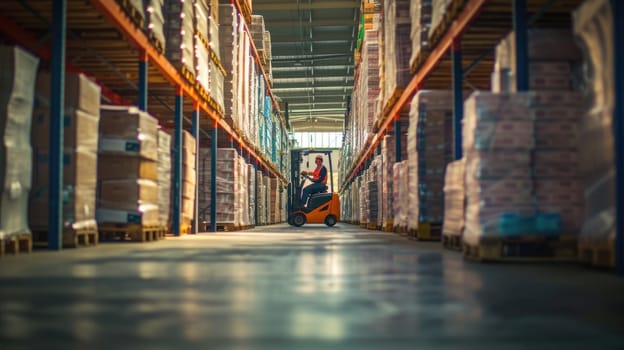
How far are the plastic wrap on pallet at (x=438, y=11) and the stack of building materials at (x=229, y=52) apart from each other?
21.5ft

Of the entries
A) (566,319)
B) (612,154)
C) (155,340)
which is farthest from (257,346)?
(612,154)

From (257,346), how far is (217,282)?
1838mm

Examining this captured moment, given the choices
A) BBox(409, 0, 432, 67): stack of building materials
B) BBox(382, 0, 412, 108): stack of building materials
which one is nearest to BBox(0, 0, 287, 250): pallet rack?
BBox(382, 0, 412, 108): stack of building materials

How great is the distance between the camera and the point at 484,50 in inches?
356

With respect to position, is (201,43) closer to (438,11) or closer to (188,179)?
(188,179)

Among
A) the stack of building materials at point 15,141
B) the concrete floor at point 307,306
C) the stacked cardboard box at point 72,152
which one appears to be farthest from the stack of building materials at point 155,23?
the concrete floor at point 307,306

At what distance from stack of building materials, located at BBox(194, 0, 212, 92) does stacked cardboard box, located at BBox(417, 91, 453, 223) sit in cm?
440

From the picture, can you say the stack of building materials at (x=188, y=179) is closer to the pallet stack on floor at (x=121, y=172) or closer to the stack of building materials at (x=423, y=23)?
the pallet stack on floor at (x=121, y=172)

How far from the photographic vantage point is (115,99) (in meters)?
12.0

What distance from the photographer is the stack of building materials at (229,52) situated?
1452cm

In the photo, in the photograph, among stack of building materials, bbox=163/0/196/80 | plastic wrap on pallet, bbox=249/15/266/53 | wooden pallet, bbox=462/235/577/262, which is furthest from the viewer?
plastic wrap on pallet, bbox=249/15/266/53

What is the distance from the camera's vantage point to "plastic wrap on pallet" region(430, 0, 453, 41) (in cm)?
785

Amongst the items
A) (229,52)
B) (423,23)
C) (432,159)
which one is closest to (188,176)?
(229,52)

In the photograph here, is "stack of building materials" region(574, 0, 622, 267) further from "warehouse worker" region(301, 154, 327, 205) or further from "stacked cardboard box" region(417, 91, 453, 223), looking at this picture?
"warehouse worker" region(301, 154, 327, 205)
